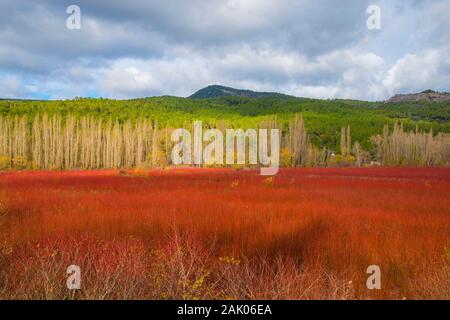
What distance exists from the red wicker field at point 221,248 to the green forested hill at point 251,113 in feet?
203

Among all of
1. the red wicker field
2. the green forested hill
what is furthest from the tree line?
the red wicker field

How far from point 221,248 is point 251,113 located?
135560 millimetres

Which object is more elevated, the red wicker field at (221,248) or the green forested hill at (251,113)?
the green forested hill at (251,113)

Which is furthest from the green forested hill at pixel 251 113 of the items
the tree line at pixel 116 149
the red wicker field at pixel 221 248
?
the red wicker field at pixel 221 248

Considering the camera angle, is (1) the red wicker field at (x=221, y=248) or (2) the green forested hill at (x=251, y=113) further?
(2) the green forested hill at (x=251, y=113)

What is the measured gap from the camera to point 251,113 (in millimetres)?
139625

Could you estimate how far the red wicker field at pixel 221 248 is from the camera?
3.95 m

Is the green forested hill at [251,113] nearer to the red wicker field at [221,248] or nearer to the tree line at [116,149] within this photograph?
the tree line at [116,149]

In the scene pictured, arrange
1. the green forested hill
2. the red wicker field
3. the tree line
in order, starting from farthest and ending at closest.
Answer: the green forested hill, the tree line, the red wicker field

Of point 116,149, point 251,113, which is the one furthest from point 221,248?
point 251,113

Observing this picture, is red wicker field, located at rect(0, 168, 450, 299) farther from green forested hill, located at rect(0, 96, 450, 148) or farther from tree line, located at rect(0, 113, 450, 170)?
green forested hill, located at rect(0, 96, 450, 148)

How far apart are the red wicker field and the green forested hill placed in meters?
61.7

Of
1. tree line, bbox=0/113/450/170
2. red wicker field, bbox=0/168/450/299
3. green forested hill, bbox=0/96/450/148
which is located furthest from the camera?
green forested hill, bbox=0/96/450/148

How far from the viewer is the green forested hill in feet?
301
